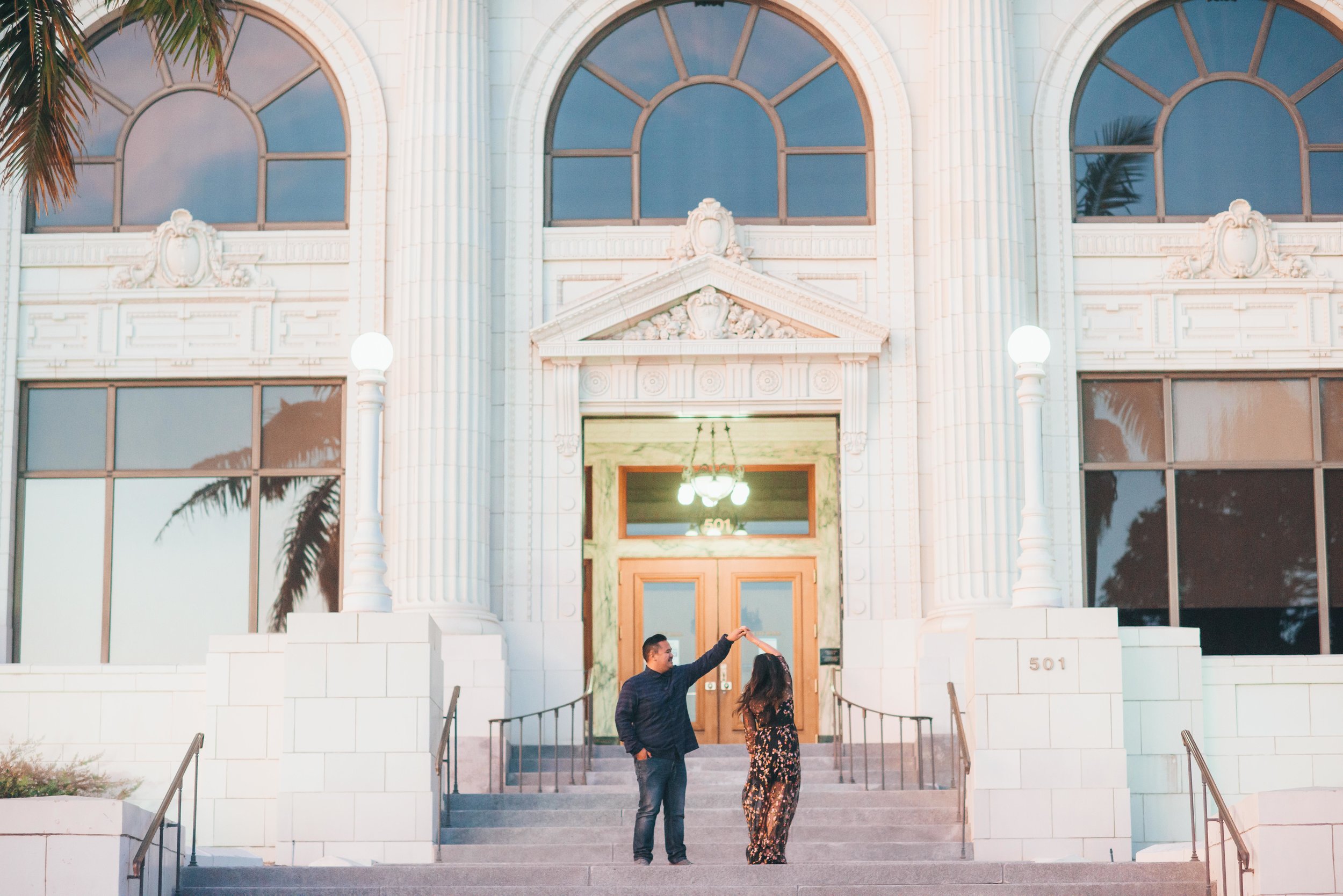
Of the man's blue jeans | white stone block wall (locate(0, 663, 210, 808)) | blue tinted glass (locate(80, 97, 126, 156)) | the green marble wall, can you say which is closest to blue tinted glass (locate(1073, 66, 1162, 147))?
the green marble wall

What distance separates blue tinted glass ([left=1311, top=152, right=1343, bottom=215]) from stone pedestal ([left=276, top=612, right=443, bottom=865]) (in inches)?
468

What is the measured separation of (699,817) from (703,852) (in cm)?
126

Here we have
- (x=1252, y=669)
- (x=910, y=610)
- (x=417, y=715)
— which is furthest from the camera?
(x=910, y=610)

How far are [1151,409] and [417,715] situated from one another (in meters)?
9.63

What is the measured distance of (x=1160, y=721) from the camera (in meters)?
15.5

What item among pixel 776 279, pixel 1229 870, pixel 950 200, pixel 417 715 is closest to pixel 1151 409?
pixel 950 200

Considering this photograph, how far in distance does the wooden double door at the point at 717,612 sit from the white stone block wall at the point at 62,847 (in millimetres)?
12968

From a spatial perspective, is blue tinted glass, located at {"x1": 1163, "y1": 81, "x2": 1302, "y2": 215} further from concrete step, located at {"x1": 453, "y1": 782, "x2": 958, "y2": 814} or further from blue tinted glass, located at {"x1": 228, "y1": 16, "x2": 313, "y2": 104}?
blue tinted glass, located at {"x1": 228, "y1": 16, "x2": 313, "y2": 104}

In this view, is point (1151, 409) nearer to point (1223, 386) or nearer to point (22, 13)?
point (1223, 386)

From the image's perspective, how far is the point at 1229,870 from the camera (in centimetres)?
1230

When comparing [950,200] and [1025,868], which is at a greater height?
[950,200]

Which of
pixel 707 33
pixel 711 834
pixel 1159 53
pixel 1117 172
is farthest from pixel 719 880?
pixel 1159 53

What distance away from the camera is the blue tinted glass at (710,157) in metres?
20.1

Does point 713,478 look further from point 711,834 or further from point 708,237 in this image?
point 711,834
